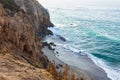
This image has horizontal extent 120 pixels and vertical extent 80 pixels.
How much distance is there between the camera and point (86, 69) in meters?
41.7

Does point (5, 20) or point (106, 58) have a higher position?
point (5, 20)

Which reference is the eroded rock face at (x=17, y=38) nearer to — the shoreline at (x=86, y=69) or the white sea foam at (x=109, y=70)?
the shoreline at (x=86, y=69)

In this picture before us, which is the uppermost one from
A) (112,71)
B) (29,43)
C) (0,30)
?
(0,30)

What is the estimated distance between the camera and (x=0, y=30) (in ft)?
84.0

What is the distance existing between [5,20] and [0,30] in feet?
8.81

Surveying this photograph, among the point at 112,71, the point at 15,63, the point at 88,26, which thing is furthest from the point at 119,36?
the point at 15,63

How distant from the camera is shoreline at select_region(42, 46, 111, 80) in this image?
125ft

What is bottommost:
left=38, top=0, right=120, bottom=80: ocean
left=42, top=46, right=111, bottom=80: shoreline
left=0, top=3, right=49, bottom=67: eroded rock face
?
left=42, top=46, right=111, bottom=80: shoreline

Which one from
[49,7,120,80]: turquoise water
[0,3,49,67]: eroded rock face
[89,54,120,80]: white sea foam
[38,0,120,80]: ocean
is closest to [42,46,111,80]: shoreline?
[89,54,120,80]: white sea foam

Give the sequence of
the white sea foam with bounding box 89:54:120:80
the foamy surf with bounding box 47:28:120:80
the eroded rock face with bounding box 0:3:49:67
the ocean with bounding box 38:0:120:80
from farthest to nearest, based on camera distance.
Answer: the ocean with bounding box 38:0:120:80 < the foamy surf with bounding box 47:28:120:80 < the white sea foam with bounding box 89:54:120:80 < the eroded rock face with bounding box 0:3:49:67

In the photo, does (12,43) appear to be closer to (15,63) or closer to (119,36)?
(15,63)

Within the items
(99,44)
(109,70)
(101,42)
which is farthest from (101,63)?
(101,42)

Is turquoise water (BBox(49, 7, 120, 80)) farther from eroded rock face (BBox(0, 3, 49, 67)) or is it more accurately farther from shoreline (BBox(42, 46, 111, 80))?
eroded rock face (BBox(0, 3, 49, 67))

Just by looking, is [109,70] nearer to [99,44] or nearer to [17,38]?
[17,38]
